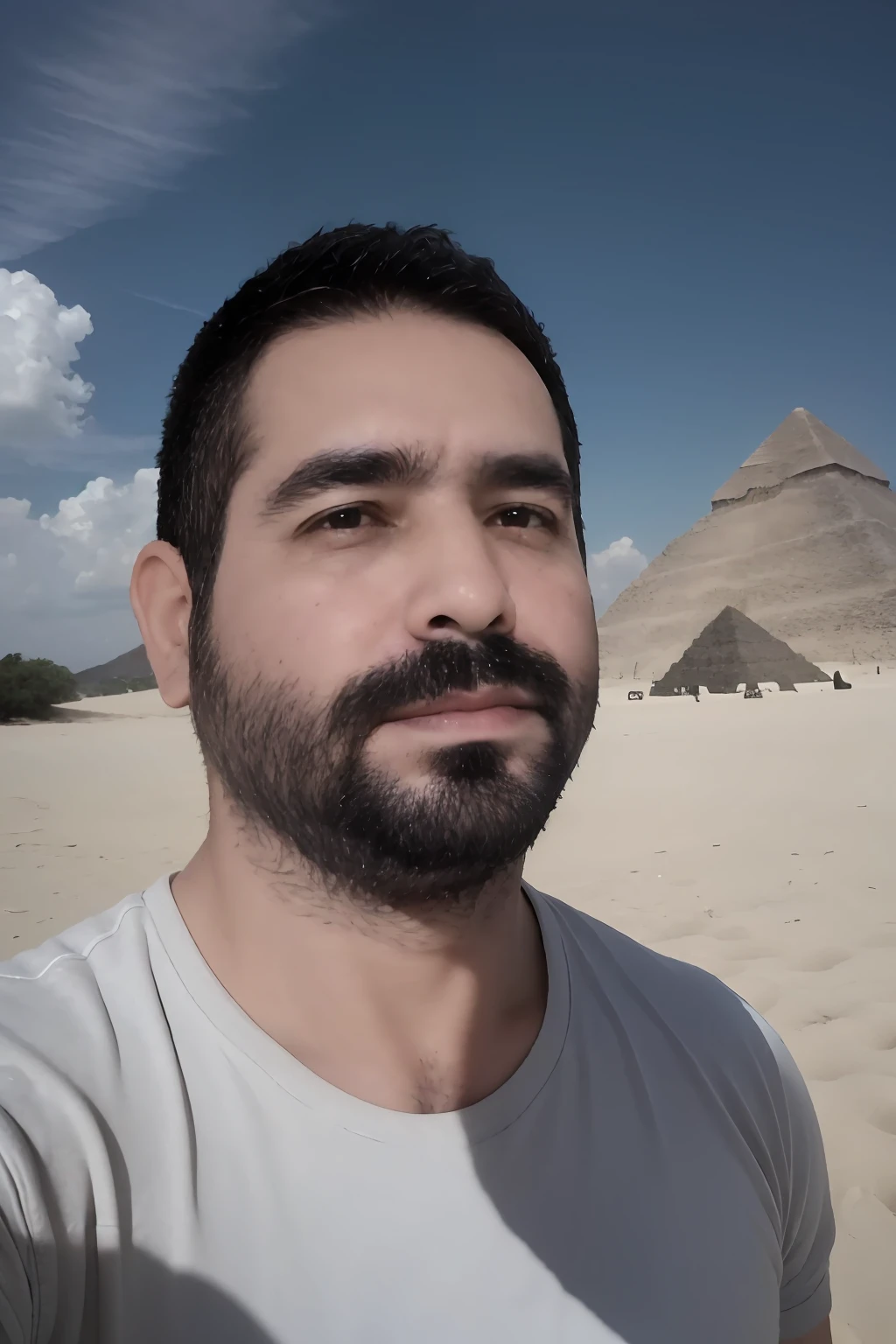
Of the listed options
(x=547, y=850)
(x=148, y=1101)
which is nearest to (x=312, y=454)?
(x=148, y=1101)

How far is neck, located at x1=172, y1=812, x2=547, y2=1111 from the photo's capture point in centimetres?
105

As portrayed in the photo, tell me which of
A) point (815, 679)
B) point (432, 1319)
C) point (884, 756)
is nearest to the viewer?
point (432, 1319)

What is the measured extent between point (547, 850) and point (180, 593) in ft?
17.4

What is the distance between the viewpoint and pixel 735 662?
40594 mm

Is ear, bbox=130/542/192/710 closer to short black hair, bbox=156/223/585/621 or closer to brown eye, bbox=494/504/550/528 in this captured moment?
short black hair, bbox=156/223/585/621

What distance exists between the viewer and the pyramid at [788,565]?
82.5m

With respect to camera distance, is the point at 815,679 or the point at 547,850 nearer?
the point at 547,850

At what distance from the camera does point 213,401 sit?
4.13ft

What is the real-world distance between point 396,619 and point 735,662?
4210cm

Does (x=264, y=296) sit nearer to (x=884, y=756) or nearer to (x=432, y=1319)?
(x=432, y=1319)

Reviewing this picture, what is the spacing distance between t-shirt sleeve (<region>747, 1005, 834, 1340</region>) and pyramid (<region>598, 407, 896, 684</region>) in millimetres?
75599

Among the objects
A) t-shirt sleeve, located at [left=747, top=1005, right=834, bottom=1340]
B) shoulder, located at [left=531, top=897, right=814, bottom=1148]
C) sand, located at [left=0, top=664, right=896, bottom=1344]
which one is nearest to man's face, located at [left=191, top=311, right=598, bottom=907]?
shoulder, located at [left=531, top=897, right=814, bottom=1148]

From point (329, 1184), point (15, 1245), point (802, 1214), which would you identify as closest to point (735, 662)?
point (802, 1214)

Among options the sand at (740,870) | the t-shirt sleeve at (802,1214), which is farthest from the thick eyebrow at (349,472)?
the sand at (740,870)
